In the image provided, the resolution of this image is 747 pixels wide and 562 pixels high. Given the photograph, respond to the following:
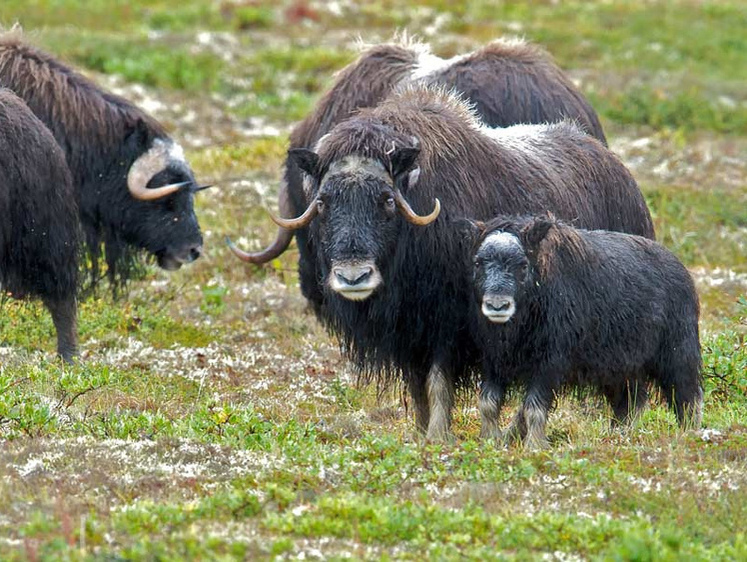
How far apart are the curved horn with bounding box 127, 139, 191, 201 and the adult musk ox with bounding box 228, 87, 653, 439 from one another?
290cm

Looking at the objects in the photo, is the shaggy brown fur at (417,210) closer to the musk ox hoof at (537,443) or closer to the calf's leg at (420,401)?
the calf's leg at (420,401)

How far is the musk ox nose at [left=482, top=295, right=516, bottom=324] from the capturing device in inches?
231

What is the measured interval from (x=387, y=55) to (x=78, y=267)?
2573 mm

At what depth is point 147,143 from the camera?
9.60 metres

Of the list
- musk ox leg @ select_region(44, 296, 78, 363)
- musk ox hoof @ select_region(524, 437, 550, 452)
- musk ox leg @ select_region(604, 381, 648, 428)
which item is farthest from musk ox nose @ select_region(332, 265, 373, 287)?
musk ox leg @ select_region(44, 296, 78, 363)

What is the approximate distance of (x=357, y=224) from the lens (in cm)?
612

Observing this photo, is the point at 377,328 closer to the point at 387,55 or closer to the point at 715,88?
the point at 387,55

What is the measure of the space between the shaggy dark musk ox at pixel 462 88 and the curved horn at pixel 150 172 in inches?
31.4

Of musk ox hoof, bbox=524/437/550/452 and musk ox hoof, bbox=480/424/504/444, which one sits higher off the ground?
musk ox hoof, bbox=524/437/550/452

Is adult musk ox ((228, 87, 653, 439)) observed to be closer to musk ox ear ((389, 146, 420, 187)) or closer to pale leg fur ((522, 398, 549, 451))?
musk ox ear ((389, 146, 420, 187))

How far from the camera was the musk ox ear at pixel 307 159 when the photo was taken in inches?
249

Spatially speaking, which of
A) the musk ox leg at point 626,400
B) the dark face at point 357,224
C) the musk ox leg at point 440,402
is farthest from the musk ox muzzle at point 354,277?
the musk ox leg at point 626,400

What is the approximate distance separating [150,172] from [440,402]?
→ 3.88 m

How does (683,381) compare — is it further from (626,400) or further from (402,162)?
(402,162)
